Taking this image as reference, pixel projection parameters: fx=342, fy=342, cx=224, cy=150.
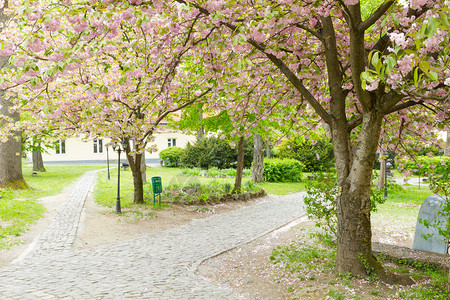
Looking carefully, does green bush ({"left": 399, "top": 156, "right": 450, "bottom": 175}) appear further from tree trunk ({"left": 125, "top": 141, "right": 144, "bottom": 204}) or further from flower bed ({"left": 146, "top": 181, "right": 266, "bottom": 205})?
tree trunk ({"left": 125, "top": 141, "right": 144, "bottom": 204})

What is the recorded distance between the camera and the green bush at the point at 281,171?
69.3ft

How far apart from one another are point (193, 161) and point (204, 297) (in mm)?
23528

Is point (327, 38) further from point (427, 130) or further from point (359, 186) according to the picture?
point (427, 130)

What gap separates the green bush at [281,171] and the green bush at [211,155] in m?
6.13

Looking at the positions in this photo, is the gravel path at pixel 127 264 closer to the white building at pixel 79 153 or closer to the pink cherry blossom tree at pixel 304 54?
the pink cherry blossom tree at pixel 304 54

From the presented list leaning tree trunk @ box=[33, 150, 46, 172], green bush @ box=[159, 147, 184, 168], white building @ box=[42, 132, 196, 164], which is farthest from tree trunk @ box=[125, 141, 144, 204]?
white building @ box=[42, 132, 196, 164]

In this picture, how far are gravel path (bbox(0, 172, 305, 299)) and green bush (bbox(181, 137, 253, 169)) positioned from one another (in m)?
17.6

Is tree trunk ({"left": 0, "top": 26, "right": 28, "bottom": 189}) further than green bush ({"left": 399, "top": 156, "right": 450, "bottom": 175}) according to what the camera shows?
Yes

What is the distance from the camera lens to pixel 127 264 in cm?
617

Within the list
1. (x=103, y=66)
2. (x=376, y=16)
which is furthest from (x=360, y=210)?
(x=103, y=66)

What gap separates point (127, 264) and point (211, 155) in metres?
21.7

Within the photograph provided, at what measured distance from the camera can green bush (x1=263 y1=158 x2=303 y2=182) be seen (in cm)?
2113

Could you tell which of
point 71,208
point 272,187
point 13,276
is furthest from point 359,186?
point 272,187

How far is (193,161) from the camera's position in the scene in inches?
1110
